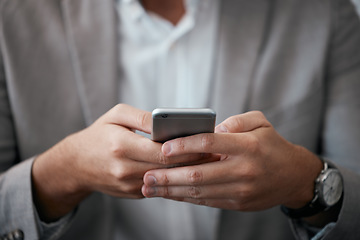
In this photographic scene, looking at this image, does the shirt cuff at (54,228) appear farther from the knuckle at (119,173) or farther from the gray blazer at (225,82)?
the knuckle at (119,173)

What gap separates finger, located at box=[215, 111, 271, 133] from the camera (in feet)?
1.18

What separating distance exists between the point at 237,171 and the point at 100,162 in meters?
0.16

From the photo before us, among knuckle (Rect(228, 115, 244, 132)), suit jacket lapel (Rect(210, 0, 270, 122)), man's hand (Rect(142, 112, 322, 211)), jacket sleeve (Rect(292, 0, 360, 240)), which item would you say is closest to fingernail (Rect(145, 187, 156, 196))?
man's hand (Rect(142, 112, 322, 211))

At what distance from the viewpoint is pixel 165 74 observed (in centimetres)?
59

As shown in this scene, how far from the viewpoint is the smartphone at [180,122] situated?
0.30m

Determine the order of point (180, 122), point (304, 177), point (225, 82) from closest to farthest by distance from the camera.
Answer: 1. point (180, 122)
2. point (304, 177)
3. point (225, 82)

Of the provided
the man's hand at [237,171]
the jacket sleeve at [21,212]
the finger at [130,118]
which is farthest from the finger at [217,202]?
the jacket sleeve at [21,212]

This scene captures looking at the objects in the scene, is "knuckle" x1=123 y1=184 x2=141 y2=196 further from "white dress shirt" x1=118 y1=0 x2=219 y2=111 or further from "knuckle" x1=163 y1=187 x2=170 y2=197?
"white dress shirt" x1=118 y1=0 x2=219 y2=111

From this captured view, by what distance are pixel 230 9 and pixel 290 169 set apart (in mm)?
325

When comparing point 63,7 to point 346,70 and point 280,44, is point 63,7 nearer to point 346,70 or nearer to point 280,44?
point 280,44

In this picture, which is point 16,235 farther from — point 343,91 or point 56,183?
point 343,91

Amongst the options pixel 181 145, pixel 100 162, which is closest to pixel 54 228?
pixel 100 162

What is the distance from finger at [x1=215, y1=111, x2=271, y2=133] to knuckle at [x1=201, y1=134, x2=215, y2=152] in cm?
3

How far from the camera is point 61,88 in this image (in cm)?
54
